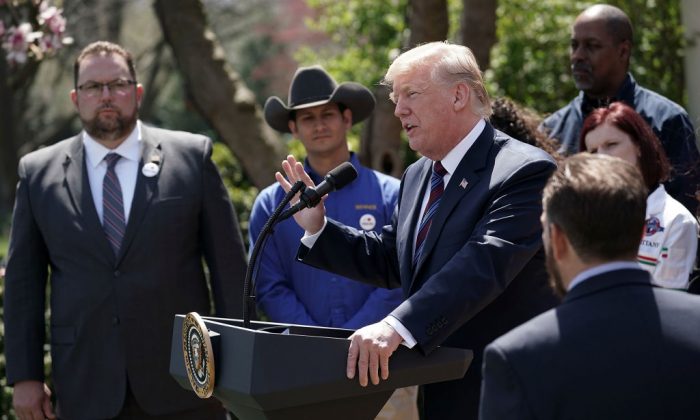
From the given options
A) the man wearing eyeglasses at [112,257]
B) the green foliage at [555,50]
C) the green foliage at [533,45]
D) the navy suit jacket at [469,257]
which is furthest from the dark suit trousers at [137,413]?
the green foliage at [555,50]

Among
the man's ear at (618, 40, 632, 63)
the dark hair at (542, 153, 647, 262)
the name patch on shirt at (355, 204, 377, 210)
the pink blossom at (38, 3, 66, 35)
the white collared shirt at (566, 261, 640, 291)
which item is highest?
the pink blossom at (38, 3, 66, 35)

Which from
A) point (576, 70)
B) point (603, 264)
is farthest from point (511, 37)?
point (603, 264)

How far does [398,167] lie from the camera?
311 inches

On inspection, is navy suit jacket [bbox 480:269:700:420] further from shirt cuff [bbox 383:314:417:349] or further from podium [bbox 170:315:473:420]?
shirt cuff [bbox 383:314:417:349]

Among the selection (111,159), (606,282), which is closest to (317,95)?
(111,159)

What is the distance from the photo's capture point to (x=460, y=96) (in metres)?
3.87

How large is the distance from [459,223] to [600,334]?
1.35m

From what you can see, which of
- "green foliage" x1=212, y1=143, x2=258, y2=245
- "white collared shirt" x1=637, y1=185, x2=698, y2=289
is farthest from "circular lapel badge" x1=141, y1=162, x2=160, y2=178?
"green foliage" x1=212, y1=143, x2=258, y2=245

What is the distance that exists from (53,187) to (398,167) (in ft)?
11.0

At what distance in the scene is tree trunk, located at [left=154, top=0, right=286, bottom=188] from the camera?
819cm

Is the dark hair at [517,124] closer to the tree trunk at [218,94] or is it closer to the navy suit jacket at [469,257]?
the navy suit jacket at [469,257]

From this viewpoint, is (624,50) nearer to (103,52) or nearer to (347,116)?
(347,116)

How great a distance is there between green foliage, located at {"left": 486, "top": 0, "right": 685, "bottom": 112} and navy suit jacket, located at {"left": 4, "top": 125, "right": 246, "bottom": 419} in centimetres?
460

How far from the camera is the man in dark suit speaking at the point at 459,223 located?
11.5 feet
